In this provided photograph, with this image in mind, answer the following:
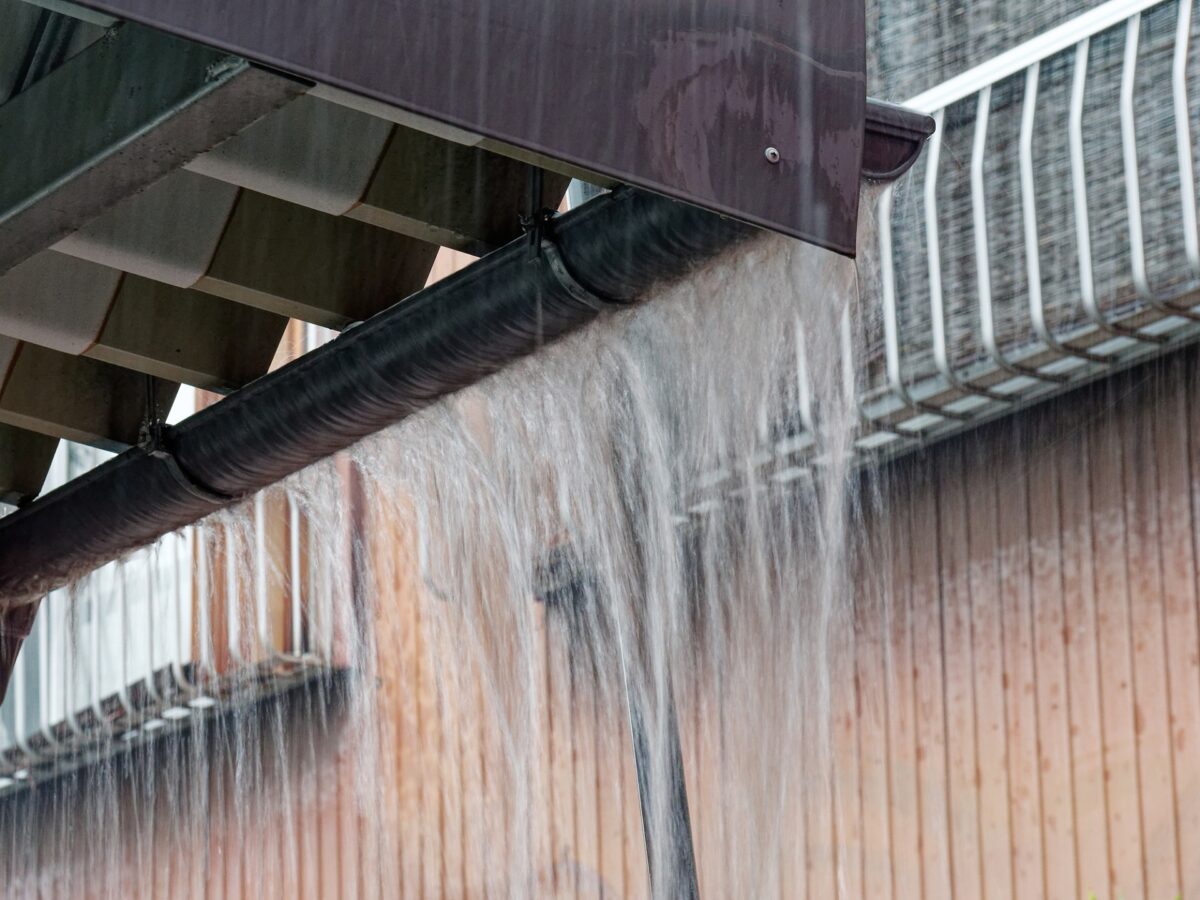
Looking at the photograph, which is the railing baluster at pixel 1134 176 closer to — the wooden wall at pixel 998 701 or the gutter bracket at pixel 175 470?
the wooden wall at pixel 998 701

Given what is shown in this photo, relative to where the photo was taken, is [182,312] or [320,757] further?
[320,757]

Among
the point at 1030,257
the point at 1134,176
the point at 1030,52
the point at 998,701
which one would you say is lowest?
the point at 998,701

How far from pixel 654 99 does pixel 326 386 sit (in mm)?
1296

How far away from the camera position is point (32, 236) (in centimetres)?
321

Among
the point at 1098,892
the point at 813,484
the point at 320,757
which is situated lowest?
the point at 1098,892

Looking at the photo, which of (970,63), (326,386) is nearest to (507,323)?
(326,386)

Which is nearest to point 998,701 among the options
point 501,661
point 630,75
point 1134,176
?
point 1134,176

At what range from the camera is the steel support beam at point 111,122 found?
278cm

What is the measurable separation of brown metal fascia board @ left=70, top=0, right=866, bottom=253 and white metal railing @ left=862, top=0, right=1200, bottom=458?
363 cm

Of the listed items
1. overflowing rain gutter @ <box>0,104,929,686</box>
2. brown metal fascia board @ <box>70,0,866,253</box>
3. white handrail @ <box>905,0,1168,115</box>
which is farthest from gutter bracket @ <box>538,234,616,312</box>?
white handrail @ <box>905,0,1168,115</box>

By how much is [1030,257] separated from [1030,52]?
0.76 m

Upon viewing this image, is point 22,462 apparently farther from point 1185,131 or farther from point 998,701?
point 998,701

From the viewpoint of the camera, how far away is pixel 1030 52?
7156 millimetres

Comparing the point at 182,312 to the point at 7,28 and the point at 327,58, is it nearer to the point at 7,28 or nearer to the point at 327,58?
the point at 7,28
